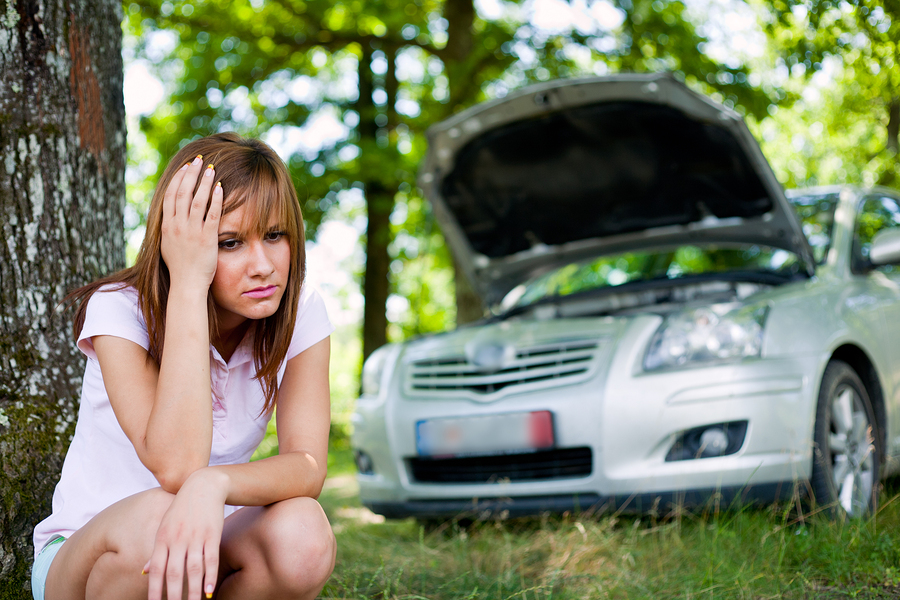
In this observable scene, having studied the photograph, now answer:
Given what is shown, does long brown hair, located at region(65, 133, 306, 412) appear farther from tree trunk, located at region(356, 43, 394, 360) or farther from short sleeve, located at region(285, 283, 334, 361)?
tree trunk, located at region(356, 43, 394, 360)

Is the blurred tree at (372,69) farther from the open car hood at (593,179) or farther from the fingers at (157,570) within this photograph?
the fingers at (157,570)

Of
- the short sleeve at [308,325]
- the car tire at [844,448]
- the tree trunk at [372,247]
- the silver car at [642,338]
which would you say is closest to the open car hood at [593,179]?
the silver car at [642,338]

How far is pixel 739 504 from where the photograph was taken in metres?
2.57

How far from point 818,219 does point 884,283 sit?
17.2 inches

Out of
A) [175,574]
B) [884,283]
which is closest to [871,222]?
[884,283]

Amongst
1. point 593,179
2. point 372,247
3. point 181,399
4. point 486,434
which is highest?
point 593,179

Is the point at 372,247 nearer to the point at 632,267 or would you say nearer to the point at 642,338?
the point at 632,267

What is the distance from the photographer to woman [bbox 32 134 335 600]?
56.6 inches

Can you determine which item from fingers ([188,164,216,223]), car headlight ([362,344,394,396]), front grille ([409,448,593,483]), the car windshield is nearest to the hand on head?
fingers ([188,164,216,223])

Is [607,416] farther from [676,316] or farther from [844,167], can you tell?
[844,167]

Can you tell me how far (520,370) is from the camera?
2.97 metres

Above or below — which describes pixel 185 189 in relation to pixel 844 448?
above

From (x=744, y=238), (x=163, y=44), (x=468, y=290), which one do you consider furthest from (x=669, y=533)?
(x=163, y=44)

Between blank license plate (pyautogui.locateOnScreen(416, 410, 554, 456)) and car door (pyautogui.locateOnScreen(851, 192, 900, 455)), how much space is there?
148cm
